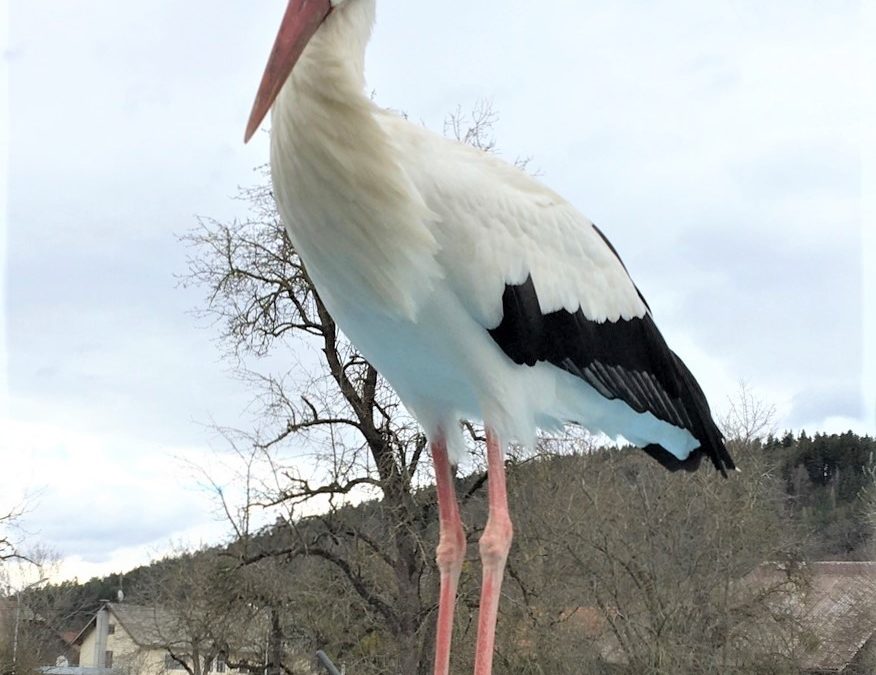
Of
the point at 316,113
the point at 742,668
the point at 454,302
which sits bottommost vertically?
the point at 742,668

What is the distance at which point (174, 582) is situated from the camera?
19500 millimetres

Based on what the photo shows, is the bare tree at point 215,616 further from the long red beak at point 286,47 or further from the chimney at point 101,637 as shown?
the chimney at point 101,637

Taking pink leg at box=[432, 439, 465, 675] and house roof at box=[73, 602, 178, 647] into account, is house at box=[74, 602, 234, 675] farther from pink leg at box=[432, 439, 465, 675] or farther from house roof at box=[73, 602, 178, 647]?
pink leg at box=[432, 439, 465, 675]

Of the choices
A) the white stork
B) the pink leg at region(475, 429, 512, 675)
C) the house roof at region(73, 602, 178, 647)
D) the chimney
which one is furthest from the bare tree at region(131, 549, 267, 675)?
the chimney

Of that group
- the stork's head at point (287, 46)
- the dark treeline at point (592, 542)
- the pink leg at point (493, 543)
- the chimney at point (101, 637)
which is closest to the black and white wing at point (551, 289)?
the pink leg at point (493, 543)

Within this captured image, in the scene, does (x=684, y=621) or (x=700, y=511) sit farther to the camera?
(x=700, y=511)

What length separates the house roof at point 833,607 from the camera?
19.3 meters

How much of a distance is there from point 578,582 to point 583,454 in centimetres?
250

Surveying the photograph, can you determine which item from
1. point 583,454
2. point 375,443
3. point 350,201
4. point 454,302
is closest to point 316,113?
point 350,201

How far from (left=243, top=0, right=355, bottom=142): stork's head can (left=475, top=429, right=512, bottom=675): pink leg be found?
1188 millimetres

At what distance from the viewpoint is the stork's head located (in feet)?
8.86

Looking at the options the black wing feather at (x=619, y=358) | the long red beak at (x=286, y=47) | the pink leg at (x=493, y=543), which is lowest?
the pink leg at (x=493, y=543)

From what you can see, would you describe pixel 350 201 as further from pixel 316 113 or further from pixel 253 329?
pixel 253 329

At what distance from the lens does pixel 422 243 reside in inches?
113
